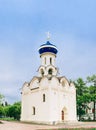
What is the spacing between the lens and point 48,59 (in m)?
36.5

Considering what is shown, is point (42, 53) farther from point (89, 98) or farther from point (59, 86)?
point (89, 98)

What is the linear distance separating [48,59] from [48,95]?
6.54 meters

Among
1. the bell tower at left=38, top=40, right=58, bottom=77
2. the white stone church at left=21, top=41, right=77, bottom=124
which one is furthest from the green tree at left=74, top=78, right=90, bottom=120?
the bell tower at left=38, top=40, right=58, bottom=77

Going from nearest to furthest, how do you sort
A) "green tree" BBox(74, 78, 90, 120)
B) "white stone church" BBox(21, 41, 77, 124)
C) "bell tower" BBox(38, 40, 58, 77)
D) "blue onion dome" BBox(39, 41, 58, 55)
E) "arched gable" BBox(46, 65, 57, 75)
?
Answer: "white stone church" BBox(21, 41, 77, 124), "arched gable" BBox(46, 65, 57, 75), "bell tower" BBox(38, 40, 58, 77), "blue onion dome" BBox(39, 41, 58, 55), "green tree" BBox(74, 78, 90, 120)

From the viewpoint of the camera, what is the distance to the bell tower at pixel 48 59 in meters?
36.1

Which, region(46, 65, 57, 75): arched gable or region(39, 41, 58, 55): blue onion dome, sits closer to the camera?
region(46, 65, 57, 75): arched gable

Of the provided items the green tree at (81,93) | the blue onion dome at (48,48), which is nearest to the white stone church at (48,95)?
the blue onion dome at (48,48)

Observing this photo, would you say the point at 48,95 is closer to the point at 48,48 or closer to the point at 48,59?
the point at 48,59

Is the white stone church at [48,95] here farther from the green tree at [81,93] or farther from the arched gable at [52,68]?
the green tree at [81,93]

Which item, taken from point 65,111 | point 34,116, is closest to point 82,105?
point 65,111

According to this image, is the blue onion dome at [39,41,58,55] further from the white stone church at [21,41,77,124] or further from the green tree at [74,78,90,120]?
the green tree at [74,78,90,120]

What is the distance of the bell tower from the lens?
3613 centimetres

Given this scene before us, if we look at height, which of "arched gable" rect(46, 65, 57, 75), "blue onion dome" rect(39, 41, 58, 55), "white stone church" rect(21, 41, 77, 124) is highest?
"blue onion dome" rect(39, 41, 58, 55)

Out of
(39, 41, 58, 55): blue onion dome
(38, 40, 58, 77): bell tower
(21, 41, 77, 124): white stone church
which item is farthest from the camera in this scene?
(39, 41, 58, 55): blue onion dome
